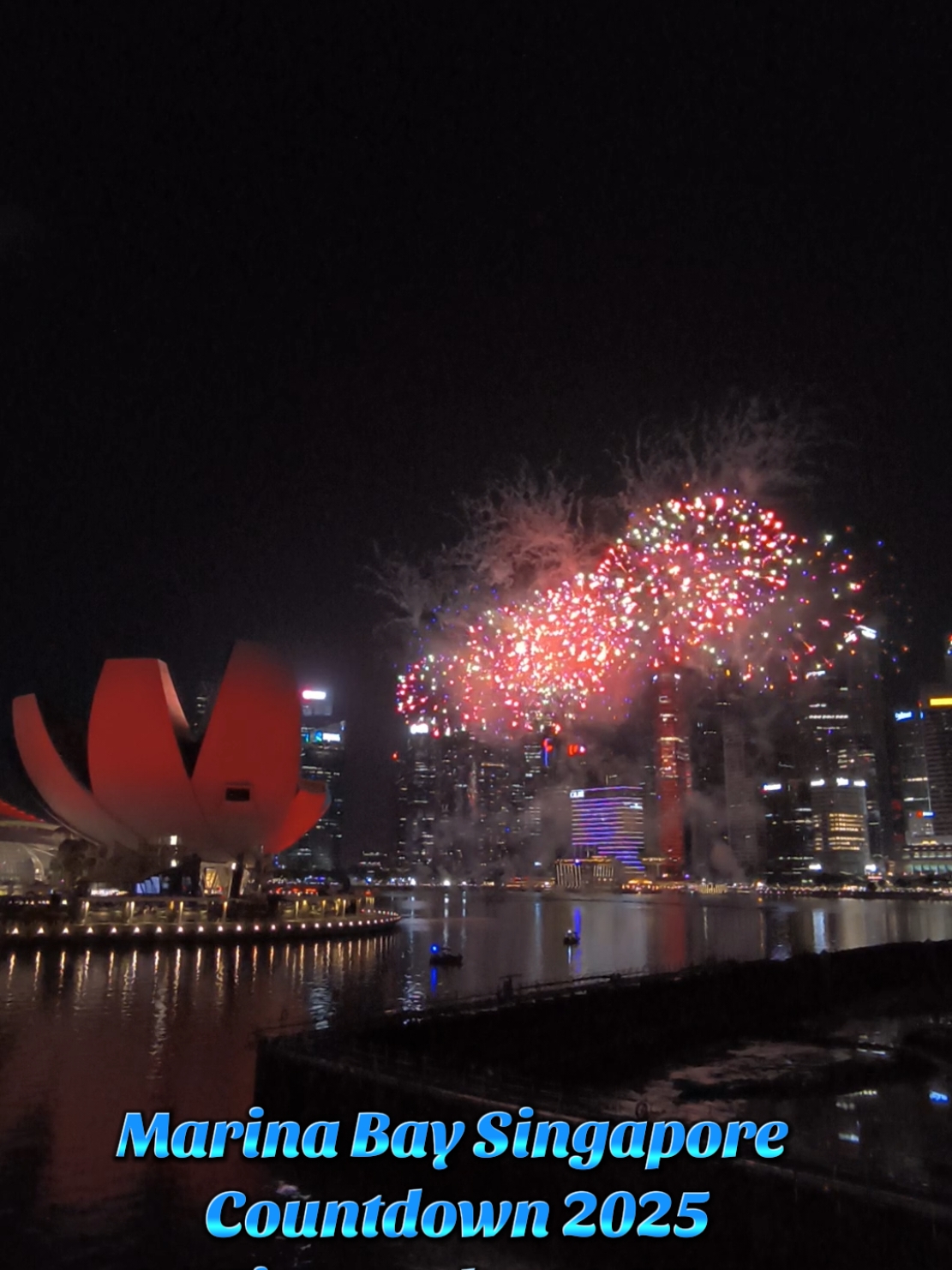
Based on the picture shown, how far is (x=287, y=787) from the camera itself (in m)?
32.8

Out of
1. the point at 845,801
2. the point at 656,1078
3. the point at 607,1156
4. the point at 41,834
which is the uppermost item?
the point at 845,801

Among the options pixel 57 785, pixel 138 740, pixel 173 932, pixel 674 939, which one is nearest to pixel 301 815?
pixel 138 740

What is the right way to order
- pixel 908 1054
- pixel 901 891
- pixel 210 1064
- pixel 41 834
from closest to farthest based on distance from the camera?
pixel 210 1064
pixel 908 1054
pixel 41 834
pixel 901 891

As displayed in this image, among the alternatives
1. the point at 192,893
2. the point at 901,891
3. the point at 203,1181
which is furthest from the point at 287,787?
the point at 901,891

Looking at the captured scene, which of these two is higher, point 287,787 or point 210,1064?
point 287,787

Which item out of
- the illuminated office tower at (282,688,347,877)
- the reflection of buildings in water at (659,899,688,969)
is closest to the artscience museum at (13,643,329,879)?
the reflection of buildings in water at (659,899,688,969)

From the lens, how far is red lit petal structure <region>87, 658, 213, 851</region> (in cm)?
3030

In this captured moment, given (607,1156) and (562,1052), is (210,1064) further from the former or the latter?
(607,1156)

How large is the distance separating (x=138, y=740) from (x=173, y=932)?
Answer: 22.1ft

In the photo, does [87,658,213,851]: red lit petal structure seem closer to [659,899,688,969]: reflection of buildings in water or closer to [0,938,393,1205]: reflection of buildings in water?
[0,938,393,1205]: reflection of buildings in water

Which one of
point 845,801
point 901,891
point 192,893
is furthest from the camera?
point 845,801

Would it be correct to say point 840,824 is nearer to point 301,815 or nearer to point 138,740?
point 301,815

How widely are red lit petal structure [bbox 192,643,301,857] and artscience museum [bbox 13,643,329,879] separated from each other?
3cm

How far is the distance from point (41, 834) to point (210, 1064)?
30.2 meters
